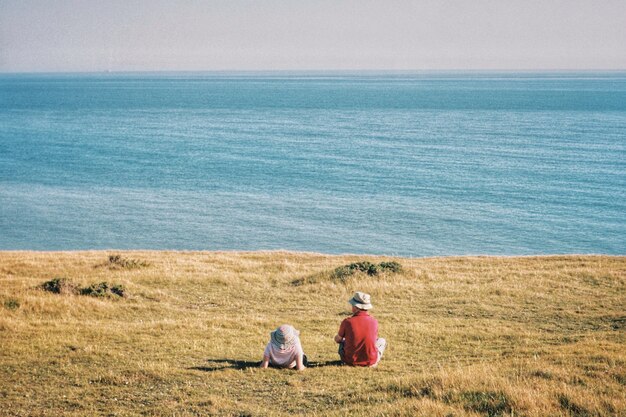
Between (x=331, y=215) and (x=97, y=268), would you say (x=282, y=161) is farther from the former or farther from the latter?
(x=97, y=268)

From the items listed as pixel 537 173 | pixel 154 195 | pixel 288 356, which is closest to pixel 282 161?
pixel 154 195

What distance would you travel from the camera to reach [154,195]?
77750mm

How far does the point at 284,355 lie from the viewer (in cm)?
1265

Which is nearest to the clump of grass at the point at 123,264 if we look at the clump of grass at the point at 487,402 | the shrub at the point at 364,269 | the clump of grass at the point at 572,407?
the shrub at the point at 364,269

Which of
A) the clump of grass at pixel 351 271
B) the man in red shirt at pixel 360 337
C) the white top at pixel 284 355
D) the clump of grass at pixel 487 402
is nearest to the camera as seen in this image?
the clump of grass at pixel 487 402

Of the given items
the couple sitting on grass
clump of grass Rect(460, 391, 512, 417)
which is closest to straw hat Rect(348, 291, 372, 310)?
the couple sitting on grass

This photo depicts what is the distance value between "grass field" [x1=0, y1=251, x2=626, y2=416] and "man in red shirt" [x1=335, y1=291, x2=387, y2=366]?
48 cm

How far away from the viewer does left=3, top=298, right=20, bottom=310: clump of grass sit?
20.0m

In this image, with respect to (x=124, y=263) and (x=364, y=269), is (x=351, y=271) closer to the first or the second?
(x=364, y=269)

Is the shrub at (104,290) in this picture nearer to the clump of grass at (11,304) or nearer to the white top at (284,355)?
the clump of grass at (11,304)

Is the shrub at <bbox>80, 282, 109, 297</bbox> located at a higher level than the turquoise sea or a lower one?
higher

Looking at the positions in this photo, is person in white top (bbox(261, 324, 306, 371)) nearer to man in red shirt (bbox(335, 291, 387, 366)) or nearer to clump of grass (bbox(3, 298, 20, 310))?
man in red shirt (bbox(335, 291, 387, 366))

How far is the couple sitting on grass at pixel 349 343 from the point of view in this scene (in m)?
12.4

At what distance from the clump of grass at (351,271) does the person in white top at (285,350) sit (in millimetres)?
12566
